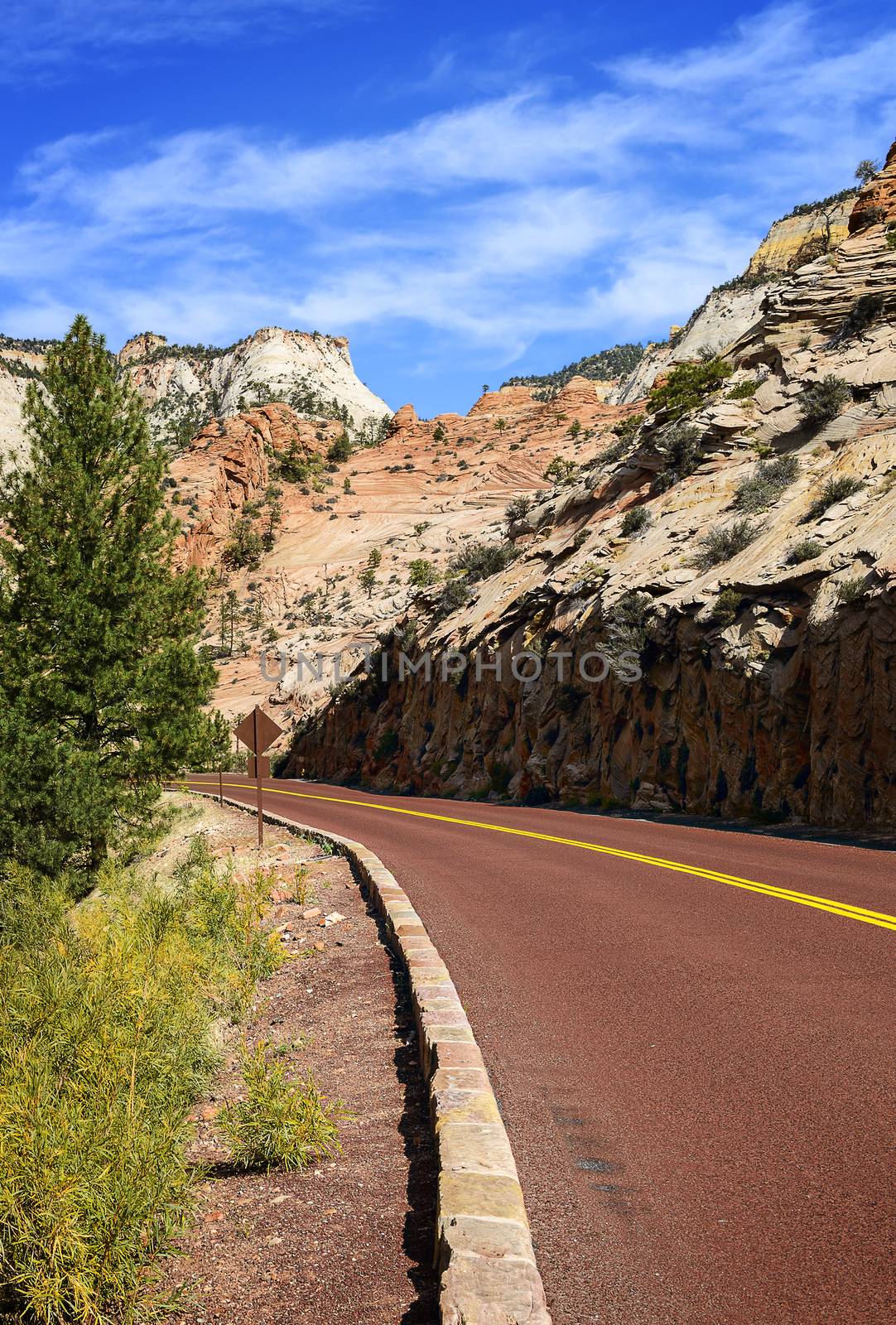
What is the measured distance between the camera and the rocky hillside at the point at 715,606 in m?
16.6

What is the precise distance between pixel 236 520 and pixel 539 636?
64878 millimetres

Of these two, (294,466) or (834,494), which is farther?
(294,466)

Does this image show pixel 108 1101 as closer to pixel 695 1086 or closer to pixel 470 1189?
pixel 470 1189

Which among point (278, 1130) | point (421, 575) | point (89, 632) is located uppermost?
point (421, 575)

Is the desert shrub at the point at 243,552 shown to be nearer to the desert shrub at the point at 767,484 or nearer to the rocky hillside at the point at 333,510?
the rocky hillside at the point at 333,510

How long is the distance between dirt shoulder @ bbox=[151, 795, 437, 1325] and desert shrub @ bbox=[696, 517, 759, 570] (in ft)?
55.5

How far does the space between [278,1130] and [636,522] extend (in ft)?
84.9

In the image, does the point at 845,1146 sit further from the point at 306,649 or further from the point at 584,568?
the point at 306,649

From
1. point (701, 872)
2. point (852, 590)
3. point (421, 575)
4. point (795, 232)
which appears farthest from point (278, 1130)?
point (795, 232)

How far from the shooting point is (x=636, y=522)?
28.5m

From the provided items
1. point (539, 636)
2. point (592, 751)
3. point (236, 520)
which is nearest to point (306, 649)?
point (236, 520)

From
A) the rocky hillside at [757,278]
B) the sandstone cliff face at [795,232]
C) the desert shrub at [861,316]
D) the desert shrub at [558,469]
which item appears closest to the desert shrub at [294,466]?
the desert shrub at [558,469]

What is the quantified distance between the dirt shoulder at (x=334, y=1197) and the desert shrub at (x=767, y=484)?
63.7 ft

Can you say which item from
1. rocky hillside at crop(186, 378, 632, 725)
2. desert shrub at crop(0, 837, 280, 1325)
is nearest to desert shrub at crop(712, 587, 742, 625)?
desert shrub at crop(0, 837, 280, 1325)
